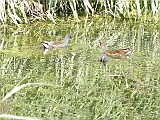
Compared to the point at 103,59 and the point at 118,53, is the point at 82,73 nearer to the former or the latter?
the point at 103,59

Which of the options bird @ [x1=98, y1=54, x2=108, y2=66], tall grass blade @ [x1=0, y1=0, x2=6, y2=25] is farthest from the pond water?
tall grass blade @ [x1=0, y1=0, x2=6, y2=25]

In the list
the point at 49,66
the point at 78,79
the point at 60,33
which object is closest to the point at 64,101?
the point at 78,79

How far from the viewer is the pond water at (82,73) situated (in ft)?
14.5

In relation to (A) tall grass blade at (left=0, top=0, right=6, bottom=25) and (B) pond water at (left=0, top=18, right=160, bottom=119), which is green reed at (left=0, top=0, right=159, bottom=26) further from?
(B) pond water at (left=0, top=18, right=160, bottom=119)

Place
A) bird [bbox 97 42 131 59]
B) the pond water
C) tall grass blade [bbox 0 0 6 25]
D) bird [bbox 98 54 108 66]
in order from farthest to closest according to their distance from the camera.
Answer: tall grass blade [bbox 0 0 6 25]
bird [bbox 97 42 131 59]
bird [bbox 98 54 108 66]
the pond water

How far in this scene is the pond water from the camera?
4.42m

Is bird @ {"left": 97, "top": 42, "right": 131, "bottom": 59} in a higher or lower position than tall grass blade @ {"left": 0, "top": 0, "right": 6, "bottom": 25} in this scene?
lower

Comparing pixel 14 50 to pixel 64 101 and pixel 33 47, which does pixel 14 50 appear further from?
pixel 64 101

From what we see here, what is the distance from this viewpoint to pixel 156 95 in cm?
475

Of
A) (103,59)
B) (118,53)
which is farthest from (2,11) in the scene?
(103,59)

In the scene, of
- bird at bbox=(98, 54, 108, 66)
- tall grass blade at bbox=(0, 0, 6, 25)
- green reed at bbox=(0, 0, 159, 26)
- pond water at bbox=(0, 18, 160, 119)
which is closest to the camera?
pond water at bbox=(0, 18, 160, 119)

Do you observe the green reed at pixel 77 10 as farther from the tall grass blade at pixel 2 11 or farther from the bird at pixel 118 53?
the bird at pixel 118 53

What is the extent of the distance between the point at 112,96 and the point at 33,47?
2326 mm

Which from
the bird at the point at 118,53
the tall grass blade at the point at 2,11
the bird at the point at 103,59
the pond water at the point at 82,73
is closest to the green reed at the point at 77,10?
the tall grass blade at the point at 2,11
